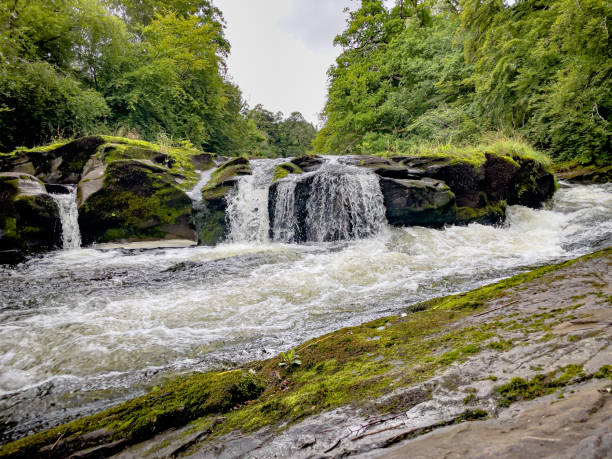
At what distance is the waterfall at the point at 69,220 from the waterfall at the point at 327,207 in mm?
5089

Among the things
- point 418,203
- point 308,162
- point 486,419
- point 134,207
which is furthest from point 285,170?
point 486,419

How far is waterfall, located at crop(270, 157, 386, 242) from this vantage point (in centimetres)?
839

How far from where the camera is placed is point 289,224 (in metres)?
8.67

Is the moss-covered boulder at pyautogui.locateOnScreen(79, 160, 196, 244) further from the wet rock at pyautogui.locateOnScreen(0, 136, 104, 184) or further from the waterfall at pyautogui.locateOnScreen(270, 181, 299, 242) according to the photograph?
the waterfall at pyautogui.locateOnScreen(270, 181, 299, 242)

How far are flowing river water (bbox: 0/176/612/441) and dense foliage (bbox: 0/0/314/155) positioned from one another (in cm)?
725

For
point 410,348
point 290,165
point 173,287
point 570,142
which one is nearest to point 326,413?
point 410,348

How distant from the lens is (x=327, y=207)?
8562 mm

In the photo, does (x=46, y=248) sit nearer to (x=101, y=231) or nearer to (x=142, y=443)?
(x=101, y=231)

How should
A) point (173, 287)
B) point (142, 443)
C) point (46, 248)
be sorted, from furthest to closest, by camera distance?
point (46, 248), point (173, 287), point (142, 443)

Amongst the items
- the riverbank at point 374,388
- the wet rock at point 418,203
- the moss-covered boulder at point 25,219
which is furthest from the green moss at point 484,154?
the moss-covered boulder at point 25,219

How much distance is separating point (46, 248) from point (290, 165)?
22.9 feet

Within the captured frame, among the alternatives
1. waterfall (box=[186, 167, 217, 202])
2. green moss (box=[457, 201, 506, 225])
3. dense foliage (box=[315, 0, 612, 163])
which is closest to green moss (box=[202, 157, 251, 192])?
waterfall (box=[186, 167, 217, 202])

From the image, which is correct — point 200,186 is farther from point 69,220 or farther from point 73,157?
point 73,157

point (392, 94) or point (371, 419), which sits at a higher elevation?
point (392, 94)
